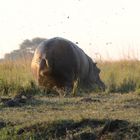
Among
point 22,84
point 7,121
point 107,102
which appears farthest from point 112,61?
point 7,121

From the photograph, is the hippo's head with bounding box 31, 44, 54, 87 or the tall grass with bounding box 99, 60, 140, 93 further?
the tall grass with bounding box 99, 60, 140, 93

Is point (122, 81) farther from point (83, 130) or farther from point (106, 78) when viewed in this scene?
point (83, 130)

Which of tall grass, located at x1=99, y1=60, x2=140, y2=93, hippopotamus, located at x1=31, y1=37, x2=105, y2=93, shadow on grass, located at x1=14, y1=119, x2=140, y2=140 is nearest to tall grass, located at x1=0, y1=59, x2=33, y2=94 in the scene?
hippopotamus, located at x1=31, y1=37, x2=105, y2=93

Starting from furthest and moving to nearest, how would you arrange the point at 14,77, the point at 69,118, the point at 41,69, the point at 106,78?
the point at 106,78, the point at 14,77, the point at 41,69, the point at 69,118

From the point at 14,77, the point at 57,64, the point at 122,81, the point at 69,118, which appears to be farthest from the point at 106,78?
the point at 69,118

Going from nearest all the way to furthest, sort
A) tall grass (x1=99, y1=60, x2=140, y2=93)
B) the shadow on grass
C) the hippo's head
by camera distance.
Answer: the shadow on grass, the hippo's head, tall grass (x1=99, y1=60, x2=140, y2=93)

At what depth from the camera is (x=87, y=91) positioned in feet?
32.1

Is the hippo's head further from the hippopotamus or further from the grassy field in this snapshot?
the grassy field

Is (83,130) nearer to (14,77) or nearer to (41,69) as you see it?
(41,69)

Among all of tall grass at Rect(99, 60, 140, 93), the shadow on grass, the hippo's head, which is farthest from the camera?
tall grass at Rect(99, 60, 140, 93)

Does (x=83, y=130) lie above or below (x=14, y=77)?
below

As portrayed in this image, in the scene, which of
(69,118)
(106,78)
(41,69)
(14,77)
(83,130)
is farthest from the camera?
(106,78)

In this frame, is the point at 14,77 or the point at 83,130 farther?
the point at 14,77

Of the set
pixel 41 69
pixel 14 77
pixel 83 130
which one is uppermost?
pixel 41 69
